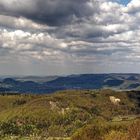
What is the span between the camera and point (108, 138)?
196750 mm

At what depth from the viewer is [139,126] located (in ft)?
606

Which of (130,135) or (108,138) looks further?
(108,138)

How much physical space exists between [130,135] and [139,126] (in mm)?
11050

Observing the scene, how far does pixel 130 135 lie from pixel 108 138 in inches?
907

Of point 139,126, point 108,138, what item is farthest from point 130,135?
point 108,138

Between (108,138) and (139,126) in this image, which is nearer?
(139,126)

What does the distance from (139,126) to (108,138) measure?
20953 millimetres

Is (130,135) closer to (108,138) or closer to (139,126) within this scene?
(139,126)
